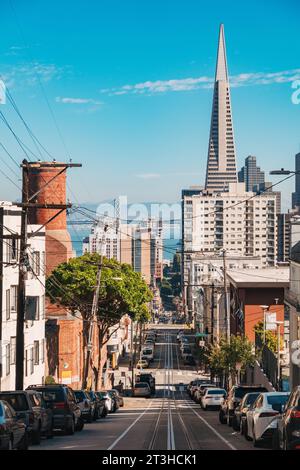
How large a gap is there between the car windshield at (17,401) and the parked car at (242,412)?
→ 7666mm

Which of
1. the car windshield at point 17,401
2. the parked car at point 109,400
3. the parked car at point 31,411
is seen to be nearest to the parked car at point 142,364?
the parked car at point 109,400

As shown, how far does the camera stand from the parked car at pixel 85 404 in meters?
40.0

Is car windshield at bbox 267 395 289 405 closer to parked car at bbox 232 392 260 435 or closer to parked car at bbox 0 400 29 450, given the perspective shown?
parked car at bbox 232 392 260 435

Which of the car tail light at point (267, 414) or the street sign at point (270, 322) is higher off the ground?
the street sign at point (270, 322)

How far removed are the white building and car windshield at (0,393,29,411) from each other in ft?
82.7

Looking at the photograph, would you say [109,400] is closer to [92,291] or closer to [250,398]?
[92,291]

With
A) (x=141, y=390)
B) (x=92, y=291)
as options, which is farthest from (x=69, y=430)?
(x=141, y=390)

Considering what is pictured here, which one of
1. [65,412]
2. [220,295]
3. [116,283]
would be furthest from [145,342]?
[65,412]

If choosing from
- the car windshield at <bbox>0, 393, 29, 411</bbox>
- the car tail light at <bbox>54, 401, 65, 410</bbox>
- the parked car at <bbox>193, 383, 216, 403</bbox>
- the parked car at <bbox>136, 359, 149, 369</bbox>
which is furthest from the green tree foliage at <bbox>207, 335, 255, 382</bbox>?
the parked car at <bbox>136, 359, 149, 369</bbox>

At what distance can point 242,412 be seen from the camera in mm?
33062

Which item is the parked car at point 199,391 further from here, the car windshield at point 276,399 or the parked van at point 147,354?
the parked van at point 147,354

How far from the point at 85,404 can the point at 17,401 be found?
45.5 feet
